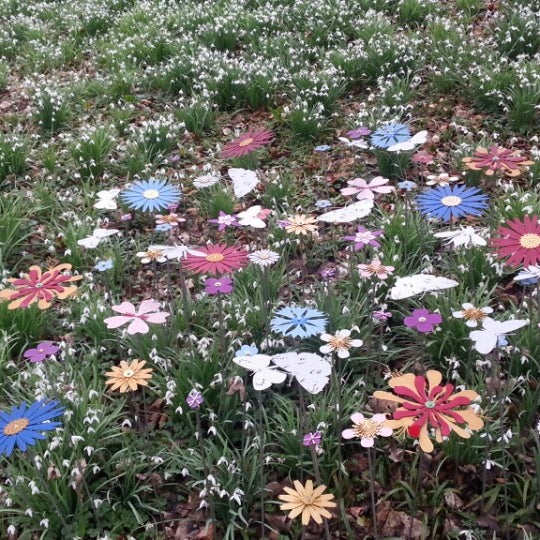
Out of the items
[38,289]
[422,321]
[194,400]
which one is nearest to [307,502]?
[194,400]

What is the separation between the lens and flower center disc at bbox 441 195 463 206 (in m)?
2.88

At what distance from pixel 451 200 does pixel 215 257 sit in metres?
1.19

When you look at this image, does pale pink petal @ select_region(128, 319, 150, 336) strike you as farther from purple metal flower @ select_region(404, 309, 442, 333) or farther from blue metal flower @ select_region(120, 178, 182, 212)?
purple metal flower @ select_region(404, 309, 442, 333)

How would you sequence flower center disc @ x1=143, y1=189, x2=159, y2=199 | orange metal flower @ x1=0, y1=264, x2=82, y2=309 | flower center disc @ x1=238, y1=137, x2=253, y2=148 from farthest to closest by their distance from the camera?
1. flower center disc @ x1=238, y1=137, x2=253, y2=148
2. flower center disc @ x1=143, y1=189, x2=159, y2=199
3. orange metal flower @ x1=0, y1=264, x2=82, y2=309

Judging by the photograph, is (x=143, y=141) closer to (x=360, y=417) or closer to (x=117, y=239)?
(x=117, y=239)

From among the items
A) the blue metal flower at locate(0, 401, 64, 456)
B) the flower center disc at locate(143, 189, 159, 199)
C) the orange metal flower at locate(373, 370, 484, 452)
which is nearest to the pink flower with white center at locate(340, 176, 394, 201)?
the flower center disc at locate(143, 189, 159, 199)

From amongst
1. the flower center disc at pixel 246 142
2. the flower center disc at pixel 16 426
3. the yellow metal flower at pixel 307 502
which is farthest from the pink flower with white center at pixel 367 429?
the flower center disc at pixel 246 142

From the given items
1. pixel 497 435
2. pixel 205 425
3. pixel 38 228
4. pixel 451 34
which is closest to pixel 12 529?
pixel 205 425

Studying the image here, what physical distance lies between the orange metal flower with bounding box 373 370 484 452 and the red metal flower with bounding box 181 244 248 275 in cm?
97

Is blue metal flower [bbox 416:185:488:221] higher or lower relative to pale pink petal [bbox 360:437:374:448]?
higher

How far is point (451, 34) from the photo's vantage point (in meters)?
6.85

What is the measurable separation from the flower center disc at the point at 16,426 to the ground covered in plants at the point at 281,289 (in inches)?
0.5

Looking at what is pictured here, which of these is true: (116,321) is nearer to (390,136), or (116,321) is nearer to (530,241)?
(530,241)

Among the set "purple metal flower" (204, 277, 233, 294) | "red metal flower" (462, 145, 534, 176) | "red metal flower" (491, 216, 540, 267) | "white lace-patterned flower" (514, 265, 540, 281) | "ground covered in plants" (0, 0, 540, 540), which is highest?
"red metal flower" (491, 216, 540, 267)
